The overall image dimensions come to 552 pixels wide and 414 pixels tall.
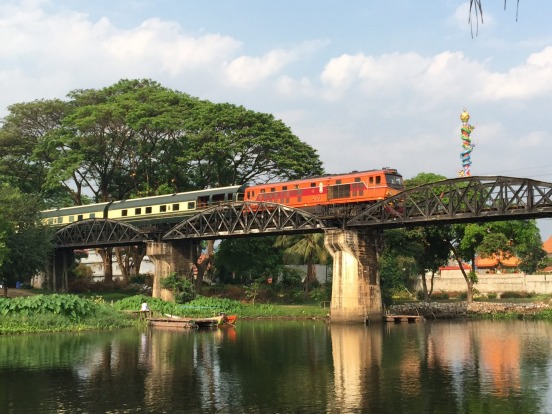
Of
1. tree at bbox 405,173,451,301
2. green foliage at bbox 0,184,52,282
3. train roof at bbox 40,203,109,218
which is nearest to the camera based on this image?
green foliage at bbox 0,184,52,282

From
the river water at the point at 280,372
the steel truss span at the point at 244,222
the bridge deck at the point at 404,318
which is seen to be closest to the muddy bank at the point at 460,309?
the bridge deck at the point at 404,318

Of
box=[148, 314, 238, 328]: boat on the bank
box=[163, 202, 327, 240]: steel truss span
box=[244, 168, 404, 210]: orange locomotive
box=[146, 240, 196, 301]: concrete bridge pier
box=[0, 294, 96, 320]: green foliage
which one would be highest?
box=[244, 168, 404, 210]: orange locomotive

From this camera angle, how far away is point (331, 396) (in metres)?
26.3

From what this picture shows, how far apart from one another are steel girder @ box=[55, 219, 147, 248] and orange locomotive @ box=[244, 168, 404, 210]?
15885 millimetres

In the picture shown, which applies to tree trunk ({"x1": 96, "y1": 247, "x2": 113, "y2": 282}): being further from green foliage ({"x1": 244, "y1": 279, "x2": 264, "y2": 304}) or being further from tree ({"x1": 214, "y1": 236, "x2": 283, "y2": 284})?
green foliage ({"x1": 244, "y1": 279, "x2": 264, "y2": 304})

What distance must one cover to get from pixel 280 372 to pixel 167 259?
40.6 metres

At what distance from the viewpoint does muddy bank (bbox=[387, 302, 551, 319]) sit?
210 ft

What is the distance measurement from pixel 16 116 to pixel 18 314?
147 feet

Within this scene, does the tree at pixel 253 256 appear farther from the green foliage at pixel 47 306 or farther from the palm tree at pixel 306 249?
the green foliage at pixel 47 306

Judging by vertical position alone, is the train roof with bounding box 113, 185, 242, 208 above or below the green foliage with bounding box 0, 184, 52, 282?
above

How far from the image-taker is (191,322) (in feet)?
177

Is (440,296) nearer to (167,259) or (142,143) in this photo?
(167,259)

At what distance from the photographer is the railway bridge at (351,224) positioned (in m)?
48.3

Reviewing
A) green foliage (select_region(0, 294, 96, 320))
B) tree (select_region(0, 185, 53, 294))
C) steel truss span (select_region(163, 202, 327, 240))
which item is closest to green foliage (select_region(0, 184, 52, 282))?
tree (select_region(0, 185, 53, 294))
